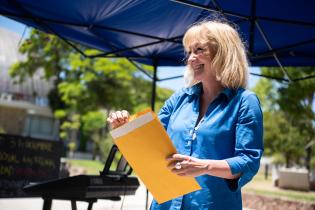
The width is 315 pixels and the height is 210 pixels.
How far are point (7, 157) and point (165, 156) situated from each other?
13.7ft

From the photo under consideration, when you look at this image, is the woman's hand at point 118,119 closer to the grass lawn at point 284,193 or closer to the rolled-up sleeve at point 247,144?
the rolled-up sleeve at point 247,144

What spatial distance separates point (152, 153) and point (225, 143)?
30 cm

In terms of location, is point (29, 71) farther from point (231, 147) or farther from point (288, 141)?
point (231, 147)

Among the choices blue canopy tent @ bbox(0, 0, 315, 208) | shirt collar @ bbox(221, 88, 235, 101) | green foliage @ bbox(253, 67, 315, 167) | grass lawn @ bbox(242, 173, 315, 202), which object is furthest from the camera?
green foliage @ bbox(253, 67, 315, 167)

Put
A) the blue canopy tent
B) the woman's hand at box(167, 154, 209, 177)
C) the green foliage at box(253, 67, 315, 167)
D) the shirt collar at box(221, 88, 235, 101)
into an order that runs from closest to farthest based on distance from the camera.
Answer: the woman's hand at box(167, 154, 209, 177), the shirt collar at box(221, 88, 235, 101), the blue canopy tent, the green foliage at box(253, 67, 315, 167)

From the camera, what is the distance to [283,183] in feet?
49.3

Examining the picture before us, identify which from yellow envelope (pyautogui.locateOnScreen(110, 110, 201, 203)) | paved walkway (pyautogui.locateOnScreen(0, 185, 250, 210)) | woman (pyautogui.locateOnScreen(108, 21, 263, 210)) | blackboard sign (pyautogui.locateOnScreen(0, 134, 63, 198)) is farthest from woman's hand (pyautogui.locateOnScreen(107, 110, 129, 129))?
blackboard sign (pyautogui.locateOnScreen(0, 134, 63, 198))

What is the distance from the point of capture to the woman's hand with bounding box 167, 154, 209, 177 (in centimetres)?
124

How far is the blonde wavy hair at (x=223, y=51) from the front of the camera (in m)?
1.53

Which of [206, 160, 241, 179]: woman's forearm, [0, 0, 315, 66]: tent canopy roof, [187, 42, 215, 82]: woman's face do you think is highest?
[0, 0, 315, 66]: tent canopy roof

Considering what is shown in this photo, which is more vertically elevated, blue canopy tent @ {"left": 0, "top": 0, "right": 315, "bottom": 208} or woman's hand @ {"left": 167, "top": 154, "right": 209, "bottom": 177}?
blue canopy tent @ {"left": 0, "top": 0, "right": 315, "bottom": 208}

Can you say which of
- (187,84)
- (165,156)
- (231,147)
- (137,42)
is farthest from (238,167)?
(137,42)

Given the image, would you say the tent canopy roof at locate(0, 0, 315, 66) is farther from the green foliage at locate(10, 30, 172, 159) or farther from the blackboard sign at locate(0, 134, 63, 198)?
the green foliage at locate(10, 30, 172, 159)

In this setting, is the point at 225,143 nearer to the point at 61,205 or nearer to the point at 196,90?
the point at 196,90
